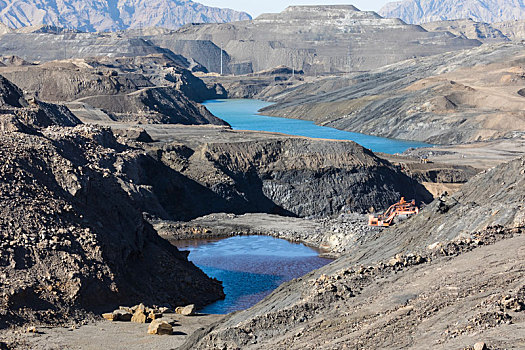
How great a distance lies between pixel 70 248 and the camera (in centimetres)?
2541

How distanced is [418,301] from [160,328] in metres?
8.19

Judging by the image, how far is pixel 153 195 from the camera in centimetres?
5134

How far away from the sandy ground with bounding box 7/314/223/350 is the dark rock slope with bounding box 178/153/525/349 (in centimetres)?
161

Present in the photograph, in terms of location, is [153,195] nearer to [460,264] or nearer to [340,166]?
[340,166]

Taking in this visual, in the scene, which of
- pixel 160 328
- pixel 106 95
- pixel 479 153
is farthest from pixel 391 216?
pixel 106 95

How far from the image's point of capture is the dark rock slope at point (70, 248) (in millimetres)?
23953

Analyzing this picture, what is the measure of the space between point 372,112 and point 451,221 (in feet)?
337

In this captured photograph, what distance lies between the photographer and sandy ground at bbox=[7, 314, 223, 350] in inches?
848

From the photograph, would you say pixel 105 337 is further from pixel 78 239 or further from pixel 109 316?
pixel 78 239

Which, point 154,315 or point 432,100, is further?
point 432,100

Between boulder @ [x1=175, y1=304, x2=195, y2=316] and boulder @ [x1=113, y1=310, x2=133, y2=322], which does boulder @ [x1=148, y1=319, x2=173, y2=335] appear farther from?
boulder @ [x1=175, y1=304, x2=195, y2=316]

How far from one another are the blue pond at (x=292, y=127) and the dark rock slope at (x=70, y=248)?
232 feet

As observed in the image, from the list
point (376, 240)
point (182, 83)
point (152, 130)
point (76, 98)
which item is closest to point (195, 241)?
point (376, 240)

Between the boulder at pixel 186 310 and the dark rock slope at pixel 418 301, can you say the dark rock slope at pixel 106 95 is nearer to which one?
the boulder at pixel 186 310
